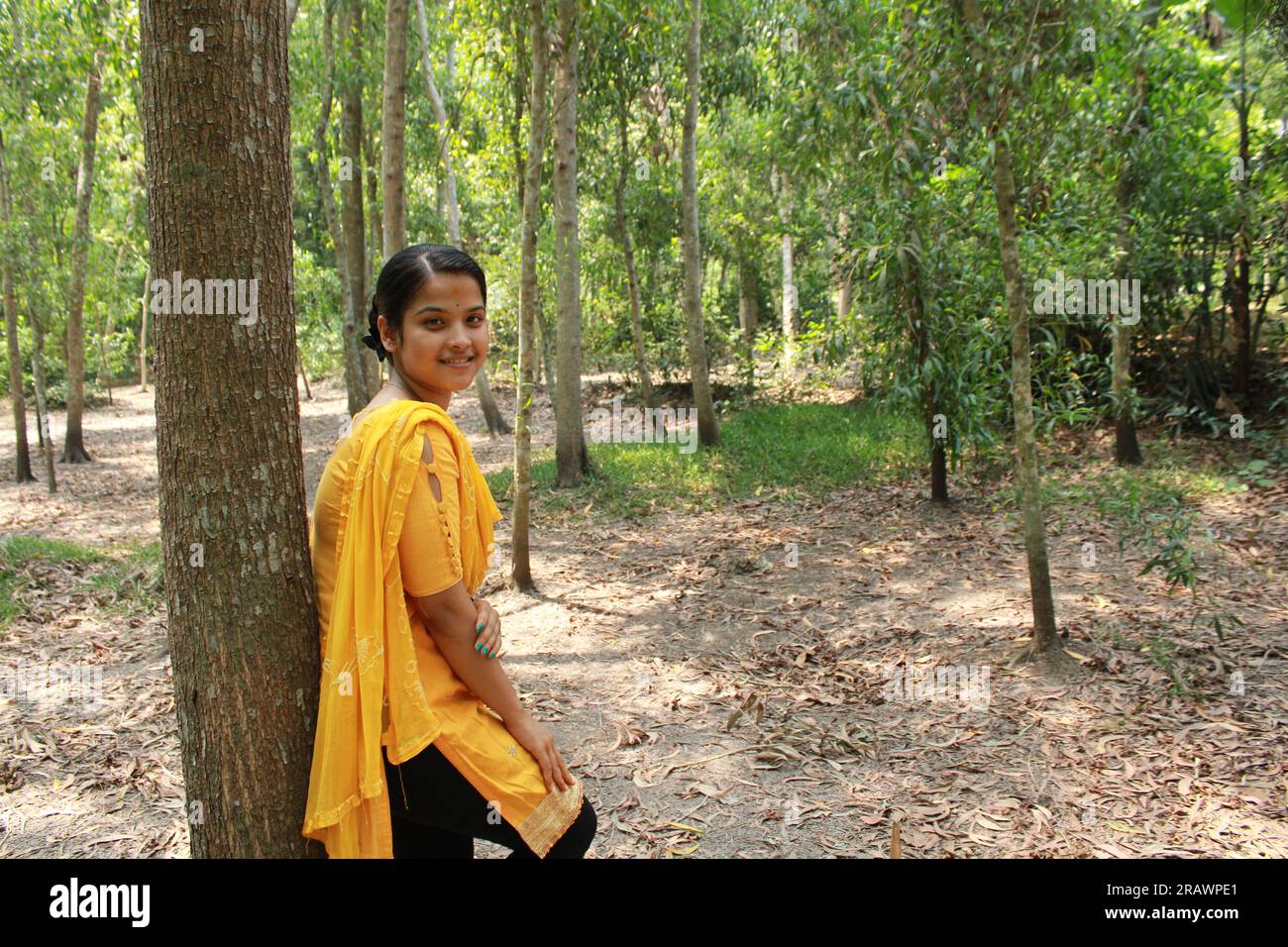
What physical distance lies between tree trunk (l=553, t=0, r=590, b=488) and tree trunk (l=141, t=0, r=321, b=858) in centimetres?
642

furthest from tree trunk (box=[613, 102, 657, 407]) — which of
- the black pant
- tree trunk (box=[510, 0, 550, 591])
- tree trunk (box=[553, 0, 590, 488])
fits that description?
the black pant

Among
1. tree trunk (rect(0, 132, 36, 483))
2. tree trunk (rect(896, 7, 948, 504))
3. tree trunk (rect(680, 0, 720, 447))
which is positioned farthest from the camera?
tree trunk (rect(0, 132, 36, 483))

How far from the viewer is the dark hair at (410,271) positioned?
6.68 ft

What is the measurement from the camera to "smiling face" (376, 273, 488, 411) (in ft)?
6.70

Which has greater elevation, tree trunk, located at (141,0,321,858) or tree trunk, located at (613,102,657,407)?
tree trunk, located at (613,102,657,407)

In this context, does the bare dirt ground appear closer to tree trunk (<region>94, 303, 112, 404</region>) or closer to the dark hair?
the dark hair

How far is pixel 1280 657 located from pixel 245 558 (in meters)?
5.53

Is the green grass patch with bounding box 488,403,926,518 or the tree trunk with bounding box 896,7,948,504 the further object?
the green grass patch with bounding box 488,403,926,518

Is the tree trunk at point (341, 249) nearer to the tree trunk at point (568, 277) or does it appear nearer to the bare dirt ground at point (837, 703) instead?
the tree trunk at point (568, 277)

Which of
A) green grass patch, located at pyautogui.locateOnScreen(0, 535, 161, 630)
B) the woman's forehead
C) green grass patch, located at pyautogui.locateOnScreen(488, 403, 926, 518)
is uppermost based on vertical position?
the woman's forehead

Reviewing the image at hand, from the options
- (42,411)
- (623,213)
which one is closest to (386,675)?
(623,213)

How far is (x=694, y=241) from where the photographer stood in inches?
489

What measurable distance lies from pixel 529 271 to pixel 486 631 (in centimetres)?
507

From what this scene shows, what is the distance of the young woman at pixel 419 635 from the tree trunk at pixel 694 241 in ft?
34.0
